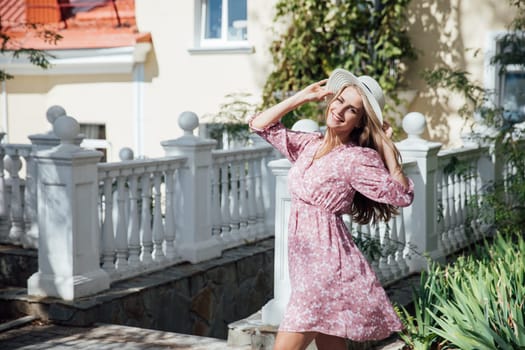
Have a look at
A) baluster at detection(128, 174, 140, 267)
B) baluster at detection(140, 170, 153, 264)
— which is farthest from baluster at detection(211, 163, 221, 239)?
baluster at detection(128, 174, 140, 267)

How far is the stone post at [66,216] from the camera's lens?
6.41m

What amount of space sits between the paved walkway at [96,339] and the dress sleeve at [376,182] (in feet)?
6.26

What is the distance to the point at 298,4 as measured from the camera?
12109mm

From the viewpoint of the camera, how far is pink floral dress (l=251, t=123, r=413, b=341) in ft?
14.0

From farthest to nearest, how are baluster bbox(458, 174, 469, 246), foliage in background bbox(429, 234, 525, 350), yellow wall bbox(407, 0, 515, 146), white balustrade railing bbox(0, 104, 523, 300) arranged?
1. yellow wall bbox(407, 0, 515, 146)
2. baluster bbox(458, 174, 469, 246)
3. white balustrade railing bbox(0, 104, 523, 300)
4. foliage in background bbox(429, 234, 525, 350)

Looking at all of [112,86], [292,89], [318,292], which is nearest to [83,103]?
[112,86]

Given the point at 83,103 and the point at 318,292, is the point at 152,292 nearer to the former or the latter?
the point at 318,292

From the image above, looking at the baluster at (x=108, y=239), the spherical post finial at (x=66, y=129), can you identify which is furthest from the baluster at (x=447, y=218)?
the spherical post finial at (x=66, y=129)

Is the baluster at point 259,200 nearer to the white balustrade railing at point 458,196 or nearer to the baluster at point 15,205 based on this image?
the white balustrade railing at point 458,196

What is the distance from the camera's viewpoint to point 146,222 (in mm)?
7410

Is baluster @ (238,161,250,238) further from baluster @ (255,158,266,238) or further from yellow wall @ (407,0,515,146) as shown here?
yellow wall @ (407,0,515,146)

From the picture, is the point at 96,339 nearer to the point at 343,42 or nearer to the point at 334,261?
the point at 334,261

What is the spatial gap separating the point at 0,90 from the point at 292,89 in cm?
516

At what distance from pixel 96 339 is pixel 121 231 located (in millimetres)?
Answer: 1266
